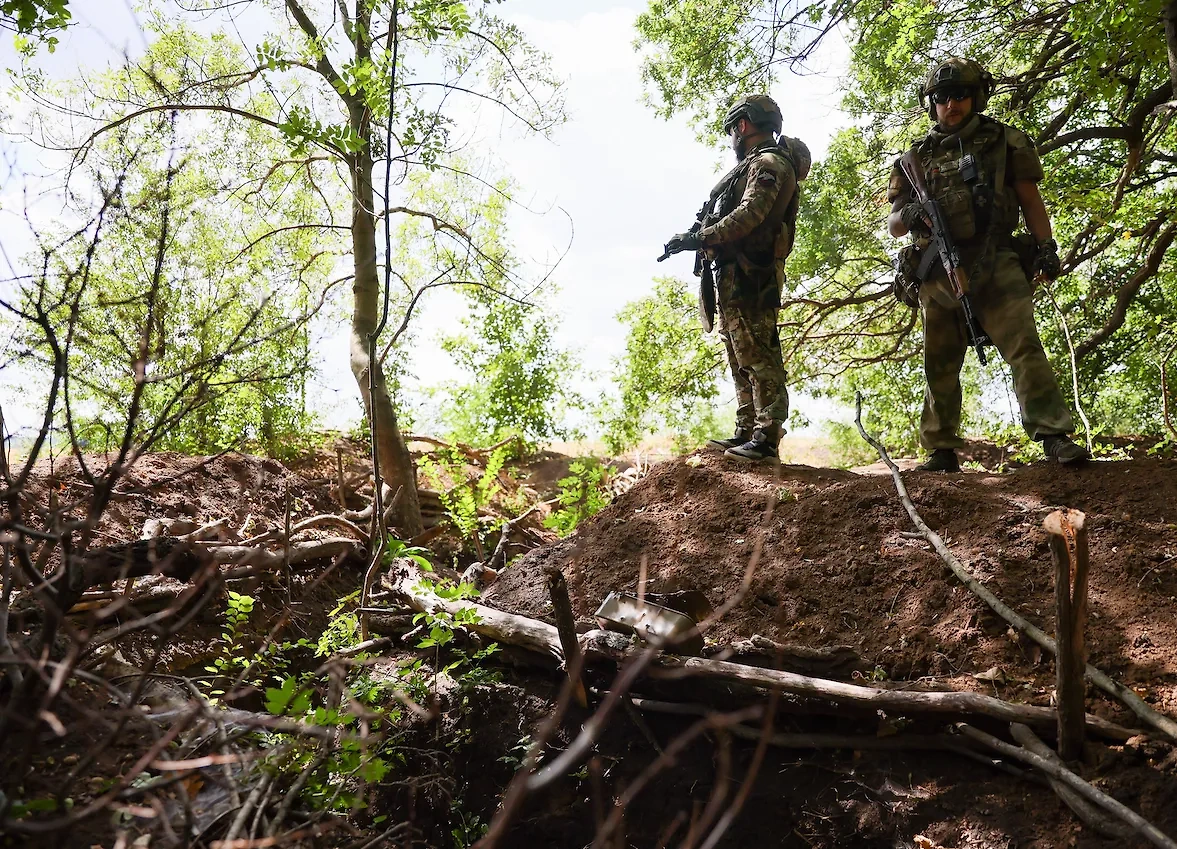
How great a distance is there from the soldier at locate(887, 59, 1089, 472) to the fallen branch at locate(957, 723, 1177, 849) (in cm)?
205

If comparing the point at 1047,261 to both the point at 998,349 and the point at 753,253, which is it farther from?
the point at 753,253

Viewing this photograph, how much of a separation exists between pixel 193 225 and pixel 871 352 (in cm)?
823

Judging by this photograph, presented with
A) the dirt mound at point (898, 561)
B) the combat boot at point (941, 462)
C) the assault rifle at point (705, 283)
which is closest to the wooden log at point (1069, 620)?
the dirt mound at point (898, 561)

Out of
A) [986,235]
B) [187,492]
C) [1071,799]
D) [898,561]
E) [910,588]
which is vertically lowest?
[1071,799]

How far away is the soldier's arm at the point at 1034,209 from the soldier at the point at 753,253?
139 cm

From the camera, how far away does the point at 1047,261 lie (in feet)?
13.5

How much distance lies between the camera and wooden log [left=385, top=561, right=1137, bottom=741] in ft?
7.97

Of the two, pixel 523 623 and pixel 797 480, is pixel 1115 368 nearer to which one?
pixel 797 480

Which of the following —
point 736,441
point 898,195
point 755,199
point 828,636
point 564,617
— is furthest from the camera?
point 736,441

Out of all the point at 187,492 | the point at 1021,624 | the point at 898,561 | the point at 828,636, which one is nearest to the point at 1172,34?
the point at 898,561

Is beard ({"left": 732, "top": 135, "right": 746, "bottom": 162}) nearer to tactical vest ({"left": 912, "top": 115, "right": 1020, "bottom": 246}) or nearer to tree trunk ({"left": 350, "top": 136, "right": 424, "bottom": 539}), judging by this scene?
tactical vest ({"left": 912, "top": 115, "right": 1020, "bottom": 246})

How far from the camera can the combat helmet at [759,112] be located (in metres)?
5.19

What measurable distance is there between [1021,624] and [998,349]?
198 centimetres

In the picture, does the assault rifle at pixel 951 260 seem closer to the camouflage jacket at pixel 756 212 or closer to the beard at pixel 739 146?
the camouflage jacket at pixel 756 212
